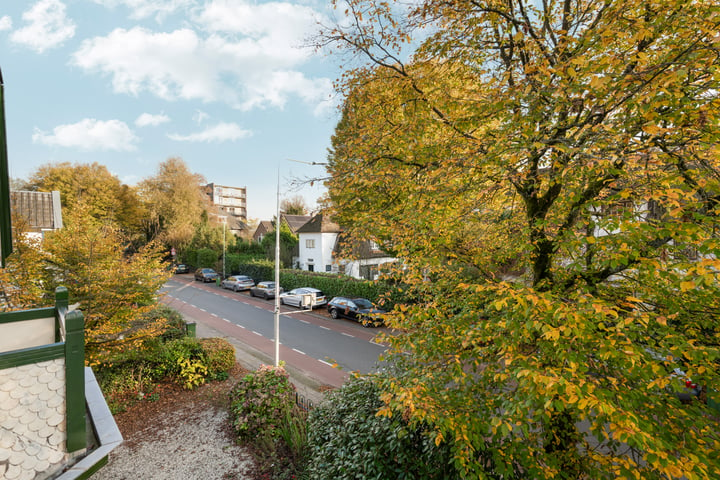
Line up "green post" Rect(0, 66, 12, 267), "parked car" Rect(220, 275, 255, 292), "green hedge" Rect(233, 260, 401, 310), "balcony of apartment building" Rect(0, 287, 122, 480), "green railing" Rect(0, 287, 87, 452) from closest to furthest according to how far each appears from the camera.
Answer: "balcony of apartment building" Rect(0, 287, 122, 480), "green railing" Rect(0, 287, 87, 452), "green post" Rect(0, 66, 12, 267), "green hedge" Rect(233, 260, 401, 310), "parked car" Rect(220, 275, 255, 292)

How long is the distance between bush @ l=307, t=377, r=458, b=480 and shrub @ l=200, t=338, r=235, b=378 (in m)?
6.75

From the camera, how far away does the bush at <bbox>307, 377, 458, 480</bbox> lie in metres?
4.84

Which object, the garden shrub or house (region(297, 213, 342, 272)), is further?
house (region(297, 213, 342, 272))

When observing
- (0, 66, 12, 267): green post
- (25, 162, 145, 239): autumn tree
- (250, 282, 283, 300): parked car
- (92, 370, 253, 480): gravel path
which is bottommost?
(92, 370, 253, 480): gravel path

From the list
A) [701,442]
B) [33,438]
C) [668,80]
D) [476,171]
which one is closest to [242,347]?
[33,438]

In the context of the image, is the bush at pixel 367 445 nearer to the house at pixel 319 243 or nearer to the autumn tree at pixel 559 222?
the autumn tree at pixel 559 222

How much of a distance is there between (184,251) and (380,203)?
42347 millimetres

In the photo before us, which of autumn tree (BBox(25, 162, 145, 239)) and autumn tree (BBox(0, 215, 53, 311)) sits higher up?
autumn tree (BBox(25, 162, 145, 239))

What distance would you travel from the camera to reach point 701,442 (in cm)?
331

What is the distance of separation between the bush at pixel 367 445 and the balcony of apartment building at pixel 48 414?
11.2 feet

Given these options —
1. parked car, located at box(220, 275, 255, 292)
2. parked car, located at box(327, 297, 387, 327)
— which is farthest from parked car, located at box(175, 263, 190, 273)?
parked car, located at box(327, 297, 387, 327)

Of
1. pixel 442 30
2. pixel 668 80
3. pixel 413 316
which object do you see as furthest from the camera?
pixel 442 30

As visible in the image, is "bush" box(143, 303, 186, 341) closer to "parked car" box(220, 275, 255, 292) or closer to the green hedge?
the green hedge

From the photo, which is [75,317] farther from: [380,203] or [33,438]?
[380,203]
